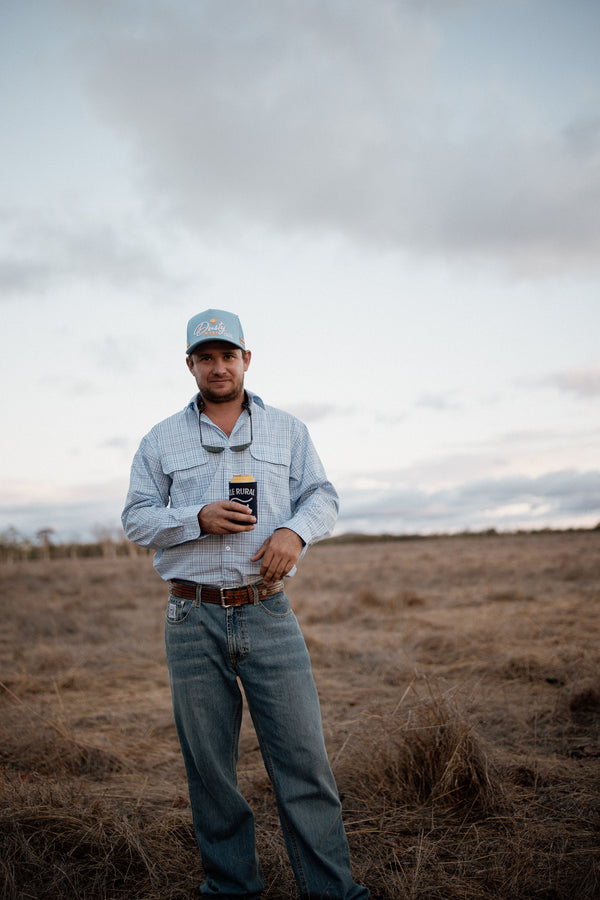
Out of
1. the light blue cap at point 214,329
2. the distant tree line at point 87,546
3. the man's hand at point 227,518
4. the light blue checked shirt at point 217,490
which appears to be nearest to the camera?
the man's hand at point 227,518

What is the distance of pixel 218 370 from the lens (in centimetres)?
273

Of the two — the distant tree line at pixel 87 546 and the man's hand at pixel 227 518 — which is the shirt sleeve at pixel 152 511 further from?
the distant tree line at pixel 87 546

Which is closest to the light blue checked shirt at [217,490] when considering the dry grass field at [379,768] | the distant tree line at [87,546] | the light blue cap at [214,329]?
the light blue cap at [214,329]

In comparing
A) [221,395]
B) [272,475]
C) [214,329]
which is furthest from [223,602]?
[214,329]

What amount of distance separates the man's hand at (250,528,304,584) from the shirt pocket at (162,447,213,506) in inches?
16.0

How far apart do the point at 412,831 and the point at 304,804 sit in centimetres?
104

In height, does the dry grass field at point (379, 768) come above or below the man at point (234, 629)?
below

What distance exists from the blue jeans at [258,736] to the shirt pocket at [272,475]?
0.39 metres

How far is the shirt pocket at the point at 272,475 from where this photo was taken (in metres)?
2.70

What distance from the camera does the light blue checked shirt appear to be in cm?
257

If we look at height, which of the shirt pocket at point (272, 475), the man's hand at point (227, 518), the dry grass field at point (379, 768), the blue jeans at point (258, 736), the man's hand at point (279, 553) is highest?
the shirt pocket at point (272, 475)

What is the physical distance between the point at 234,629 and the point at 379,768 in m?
1.74

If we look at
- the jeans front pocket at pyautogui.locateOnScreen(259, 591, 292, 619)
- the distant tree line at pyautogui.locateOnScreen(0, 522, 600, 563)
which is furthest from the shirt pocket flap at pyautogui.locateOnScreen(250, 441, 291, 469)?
the distant tree line at pyautogui.locateOnScreen(0, 522, 600, 563)

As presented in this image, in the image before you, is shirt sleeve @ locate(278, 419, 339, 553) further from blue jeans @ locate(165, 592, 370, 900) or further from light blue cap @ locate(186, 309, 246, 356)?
light blue cap @ locate(186, 309, 246, 356)
